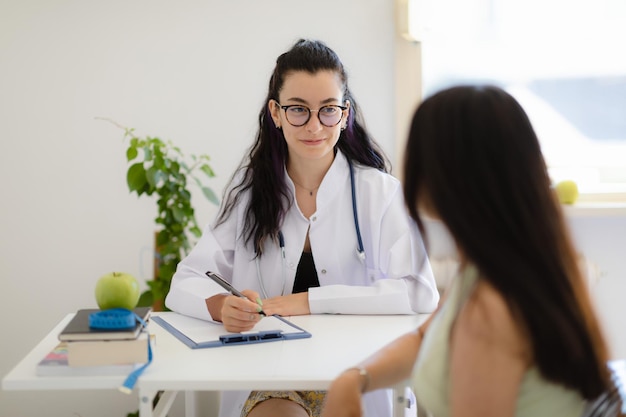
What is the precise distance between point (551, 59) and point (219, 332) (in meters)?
1.88

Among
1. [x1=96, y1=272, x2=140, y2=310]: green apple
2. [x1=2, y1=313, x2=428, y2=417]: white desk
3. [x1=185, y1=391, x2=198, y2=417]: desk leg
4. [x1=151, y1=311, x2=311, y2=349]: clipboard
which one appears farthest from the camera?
[x1=185, y1=391, x2=198, y2=417]: desk leg

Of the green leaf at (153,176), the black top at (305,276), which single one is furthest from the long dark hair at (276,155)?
the green leaf at (153,176)

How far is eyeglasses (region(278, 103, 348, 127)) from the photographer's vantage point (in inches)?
81.0

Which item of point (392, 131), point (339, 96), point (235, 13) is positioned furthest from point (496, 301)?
point (235, 13)

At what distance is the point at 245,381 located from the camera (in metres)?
1.48

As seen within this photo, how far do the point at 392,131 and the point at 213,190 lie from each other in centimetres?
72

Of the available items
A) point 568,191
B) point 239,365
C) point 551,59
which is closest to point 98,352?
point 239,365

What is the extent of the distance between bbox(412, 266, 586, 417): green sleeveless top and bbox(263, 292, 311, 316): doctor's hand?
2.26ft

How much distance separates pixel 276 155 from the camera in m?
2.22

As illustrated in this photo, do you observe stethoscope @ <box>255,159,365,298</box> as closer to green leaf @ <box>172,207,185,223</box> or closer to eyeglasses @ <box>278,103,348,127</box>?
eyeglasses @ <box>278,103,348,127</box>

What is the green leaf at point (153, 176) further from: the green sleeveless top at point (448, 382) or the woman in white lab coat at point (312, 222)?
the green sleeveless top at point (448, 382)

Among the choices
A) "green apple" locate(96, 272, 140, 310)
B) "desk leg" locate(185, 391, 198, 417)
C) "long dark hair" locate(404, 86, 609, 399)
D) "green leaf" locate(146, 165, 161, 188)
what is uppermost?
"long dark hair" locate(404, 86, 609, 399)

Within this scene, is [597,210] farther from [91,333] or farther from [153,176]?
[91,333]

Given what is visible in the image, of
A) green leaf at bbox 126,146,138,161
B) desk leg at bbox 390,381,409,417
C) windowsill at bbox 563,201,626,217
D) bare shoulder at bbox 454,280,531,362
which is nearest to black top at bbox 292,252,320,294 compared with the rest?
desk leg at bbox 390,381,409,417
